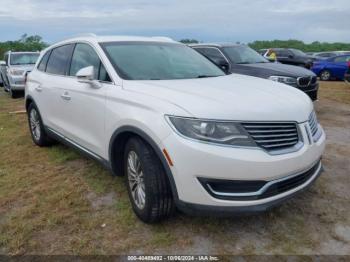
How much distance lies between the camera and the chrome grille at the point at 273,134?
2.71m

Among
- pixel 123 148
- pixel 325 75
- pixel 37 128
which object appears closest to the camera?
pixel 123 148

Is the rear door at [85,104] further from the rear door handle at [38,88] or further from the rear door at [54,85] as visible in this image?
the rear door handle at [38,88]

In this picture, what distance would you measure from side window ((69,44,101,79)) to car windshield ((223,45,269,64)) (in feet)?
16.7

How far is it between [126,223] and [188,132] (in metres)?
1.20

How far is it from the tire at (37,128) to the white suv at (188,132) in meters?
1.73

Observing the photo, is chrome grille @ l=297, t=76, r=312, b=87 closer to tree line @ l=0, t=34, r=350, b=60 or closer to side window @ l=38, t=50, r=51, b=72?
side window @ l=38, t=50, r=51, b=72

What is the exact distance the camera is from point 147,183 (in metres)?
2.95

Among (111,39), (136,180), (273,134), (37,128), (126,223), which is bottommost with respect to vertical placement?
Answer: (126,223)

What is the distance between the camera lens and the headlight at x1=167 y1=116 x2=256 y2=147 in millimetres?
2654

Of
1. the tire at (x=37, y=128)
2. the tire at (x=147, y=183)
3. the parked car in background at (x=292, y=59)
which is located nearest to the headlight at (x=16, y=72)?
the tire at (x=37, y=128)

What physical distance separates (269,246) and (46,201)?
93.0 inches

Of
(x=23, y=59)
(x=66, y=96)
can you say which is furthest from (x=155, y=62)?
(x=23, y=59)

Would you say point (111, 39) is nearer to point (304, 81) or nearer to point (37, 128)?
point (37, 128)

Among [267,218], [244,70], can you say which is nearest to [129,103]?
[267,218]
